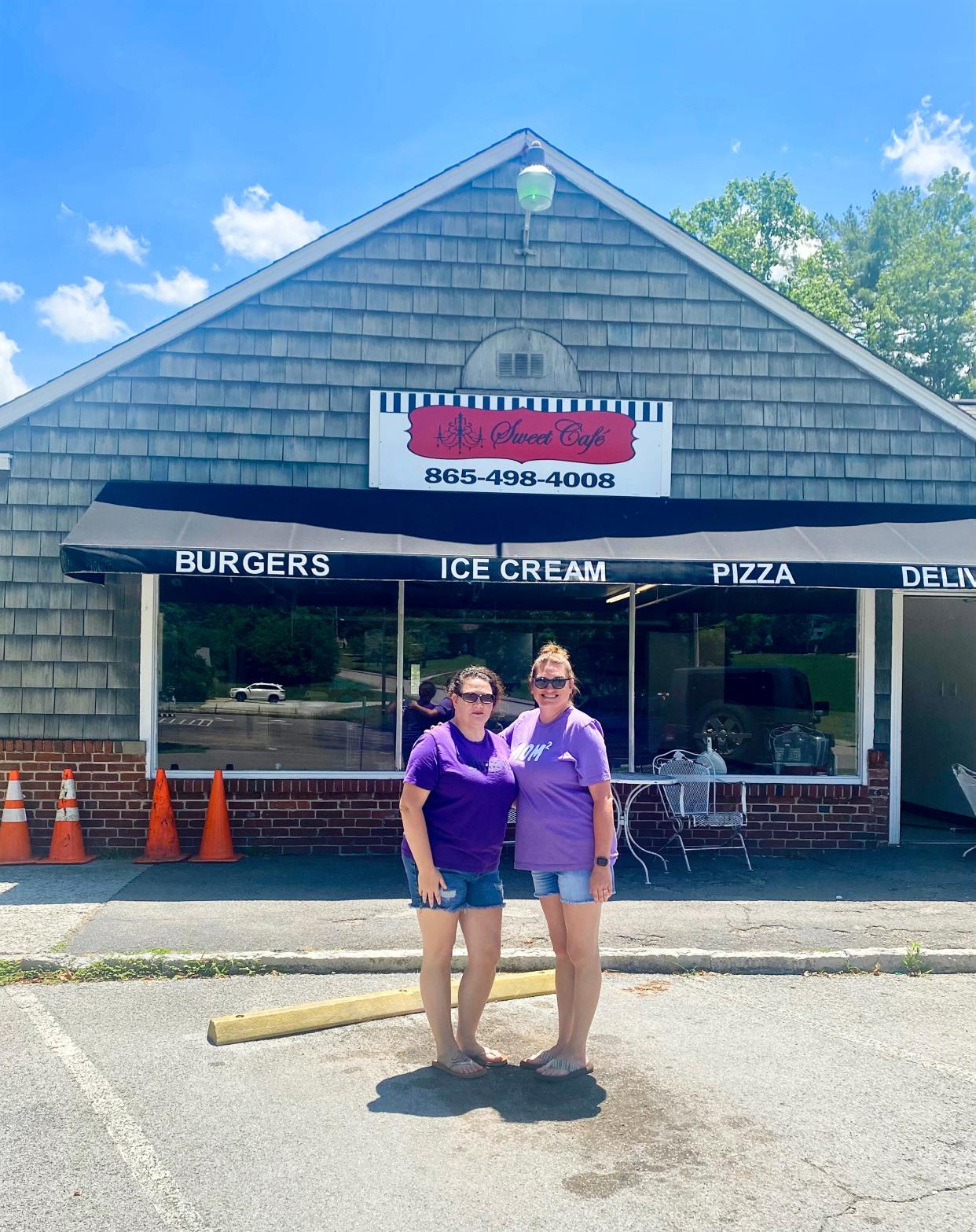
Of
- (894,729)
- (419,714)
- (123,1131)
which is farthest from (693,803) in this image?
(123,1131)

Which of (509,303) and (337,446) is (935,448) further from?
(337,446)

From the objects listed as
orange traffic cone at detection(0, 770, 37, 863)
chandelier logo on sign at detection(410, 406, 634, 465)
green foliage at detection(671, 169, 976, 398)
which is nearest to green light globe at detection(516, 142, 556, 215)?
chandelier logo on sign at detection(410, 406, 634, 465)

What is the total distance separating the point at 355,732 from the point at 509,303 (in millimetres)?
4005

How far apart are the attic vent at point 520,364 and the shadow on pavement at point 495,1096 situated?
6337 mm

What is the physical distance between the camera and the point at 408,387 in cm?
950

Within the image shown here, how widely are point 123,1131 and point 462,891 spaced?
1.57 metres

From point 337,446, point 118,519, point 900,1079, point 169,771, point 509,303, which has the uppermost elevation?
point 509,303

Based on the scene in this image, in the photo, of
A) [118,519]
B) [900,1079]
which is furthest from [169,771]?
[900,1079]

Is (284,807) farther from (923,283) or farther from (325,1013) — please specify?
(923,283)

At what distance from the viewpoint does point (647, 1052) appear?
16.5 ft

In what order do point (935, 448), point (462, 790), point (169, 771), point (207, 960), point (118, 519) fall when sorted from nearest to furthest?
1. point (462, 790)
2. point (207, 960)
3. point (118, 519)
4. point (169, 771)
5. point (935, 448)

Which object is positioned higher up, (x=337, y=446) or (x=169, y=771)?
(x=337, y=446)

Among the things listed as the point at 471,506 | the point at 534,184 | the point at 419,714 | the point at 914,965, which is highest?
the point at 534,184

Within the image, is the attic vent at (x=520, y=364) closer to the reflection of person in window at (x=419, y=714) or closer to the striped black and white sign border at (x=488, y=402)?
the striped black and white sign border at (x=488, y=402)
